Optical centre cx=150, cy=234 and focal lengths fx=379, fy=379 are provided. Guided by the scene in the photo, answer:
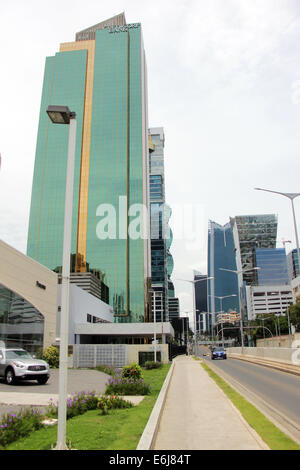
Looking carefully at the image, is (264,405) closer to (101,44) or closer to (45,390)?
(45,390)

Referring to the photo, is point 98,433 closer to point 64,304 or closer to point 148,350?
point 64,304

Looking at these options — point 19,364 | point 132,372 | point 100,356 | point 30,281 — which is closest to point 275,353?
point 100,356

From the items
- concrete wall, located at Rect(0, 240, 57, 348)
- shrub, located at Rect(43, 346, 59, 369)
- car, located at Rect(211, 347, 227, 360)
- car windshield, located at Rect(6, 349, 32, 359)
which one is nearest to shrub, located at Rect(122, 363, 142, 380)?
car windshield, located at Rect(6, 349, 32, 359)

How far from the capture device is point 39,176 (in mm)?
127812

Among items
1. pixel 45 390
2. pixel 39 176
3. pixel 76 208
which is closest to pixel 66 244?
pixel 45 390

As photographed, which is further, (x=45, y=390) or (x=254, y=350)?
(x=254, y=350)

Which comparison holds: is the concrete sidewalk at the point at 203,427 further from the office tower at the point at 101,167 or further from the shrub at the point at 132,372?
the office tower at the point at 101,167

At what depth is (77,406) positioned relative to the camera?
10344mm

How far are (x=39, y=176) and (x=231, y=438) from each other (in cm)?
12860

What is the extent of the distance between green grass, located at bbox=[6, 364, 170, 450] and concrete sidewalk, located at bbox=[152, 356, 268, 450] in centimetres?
52

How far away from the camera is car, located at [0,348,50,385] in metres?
17.9

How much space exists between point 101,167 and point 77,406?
12086 cm

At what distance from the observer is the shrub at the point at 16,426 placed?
23.8 ft

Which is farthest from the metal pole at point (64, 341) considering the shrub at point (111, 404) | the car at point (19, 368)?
the car at point (19, 368)
